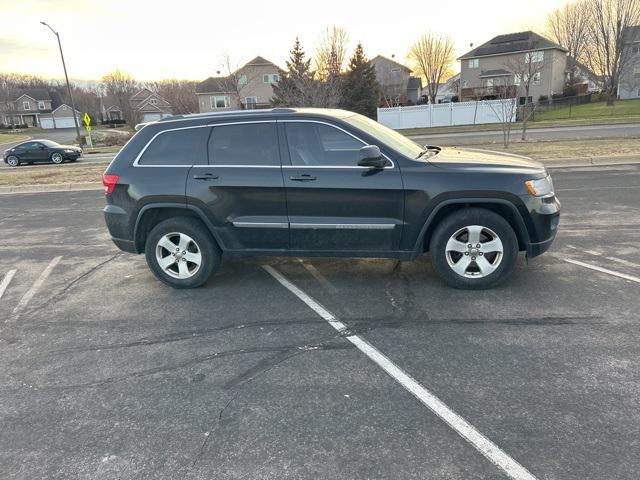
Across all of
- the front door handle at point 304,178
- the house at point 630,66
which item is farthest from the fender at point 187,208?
the house at point 630,66

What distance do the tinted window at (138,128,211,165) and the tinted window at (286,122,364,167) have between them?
97cm

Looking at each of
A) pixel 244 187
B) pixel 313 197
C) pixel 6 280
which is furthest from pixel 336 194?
pixel 6 280

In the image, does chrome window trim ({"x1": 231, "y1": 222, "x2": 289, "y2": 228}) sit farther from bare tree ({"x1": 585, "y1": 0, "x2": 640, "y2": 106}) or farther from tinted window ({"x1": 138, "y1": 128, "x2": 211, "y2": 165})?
bare tree ({"x1": 585, "y1": 0, "x2": 640, "y2": 106})

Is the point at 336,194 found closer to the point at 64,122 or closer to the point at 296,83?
the point at 296,83

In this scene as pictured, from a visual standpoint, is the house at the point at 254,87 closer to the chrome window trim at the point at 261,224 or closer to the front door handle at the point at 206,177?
the front door handle at the point at 206,177

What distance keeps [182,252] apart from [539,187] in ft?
12.4

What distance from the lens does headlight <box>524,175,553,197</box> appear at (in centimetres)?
465

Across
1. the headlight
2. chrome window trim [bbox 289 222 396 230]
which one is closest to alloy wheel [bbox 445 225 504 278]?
the headlight

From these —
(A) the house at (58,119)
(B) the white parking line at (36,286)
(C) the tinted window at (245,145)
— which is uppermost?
(A) the house at (58,119)

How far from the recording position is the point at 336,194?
15.9ft

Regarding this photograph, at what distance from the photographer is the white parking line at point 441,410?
2516 mm

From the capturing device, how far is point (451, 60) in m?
63.8

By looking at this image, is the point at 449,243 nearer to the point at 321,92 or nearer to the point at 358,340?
the point at 358,340

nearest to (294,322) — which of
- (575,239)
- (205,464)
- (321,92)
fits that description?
(205,464)
